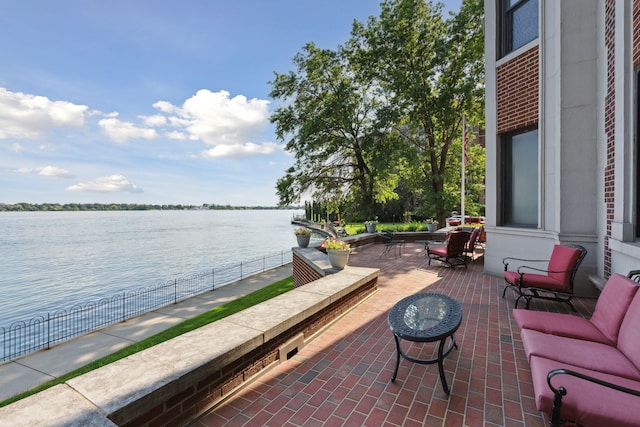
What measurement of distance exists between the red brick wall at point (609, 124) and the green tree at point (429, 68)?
10.9 metres

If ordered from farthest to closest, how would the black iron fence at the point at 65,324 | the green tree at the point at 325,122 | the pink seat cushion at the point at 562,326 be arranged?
the green tree at the point at 325,122 → the black iron fence at the point at 65,324 → the pink seat cushion at the point at 562,326

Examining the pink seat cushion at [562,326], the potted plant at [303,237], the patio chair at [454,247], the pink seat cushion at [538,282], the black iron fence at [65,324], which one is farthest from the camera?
the potted plant at [303,237]

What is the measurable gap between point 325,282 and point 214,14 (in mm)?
9216

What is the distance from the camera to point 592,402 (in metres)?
1.93

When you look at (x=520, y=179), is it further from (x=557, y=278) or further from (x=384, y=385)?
(x=384, y=385)

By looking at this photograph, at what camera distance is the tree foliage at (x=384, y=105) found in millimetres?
16188

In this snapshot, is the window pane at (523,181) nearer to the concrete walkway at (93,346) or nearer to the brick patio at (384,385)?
the brick patio at (384,385)

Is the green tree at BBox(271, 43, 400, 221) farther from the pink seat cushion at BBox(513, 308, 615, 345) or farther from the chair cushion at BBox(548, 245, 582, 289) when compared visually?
the pink seat cushion at BBox(513, 308, 615, 345)

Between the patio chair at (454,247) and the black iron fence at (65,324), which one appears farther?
the black iron fence at (65,324)

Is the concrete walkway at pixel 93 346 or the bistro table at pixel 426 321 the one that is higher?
the bistro table at pixel 426 321

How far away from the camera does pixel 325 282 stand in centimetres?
535

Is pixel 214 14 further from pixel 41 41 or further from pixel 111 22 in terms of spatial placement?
pixel 41 41

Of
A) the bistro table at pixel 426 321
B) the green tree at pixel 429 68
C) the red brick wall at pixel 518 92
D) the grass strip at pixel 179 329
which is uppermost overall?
the green tree at pixel 429 68

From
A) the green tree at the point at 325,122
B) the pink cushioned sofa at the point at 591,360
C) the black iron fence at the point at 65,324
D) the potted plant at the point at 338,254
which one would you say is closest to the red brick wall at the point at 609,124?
the pink cushioned sofa at the point at 591,360
